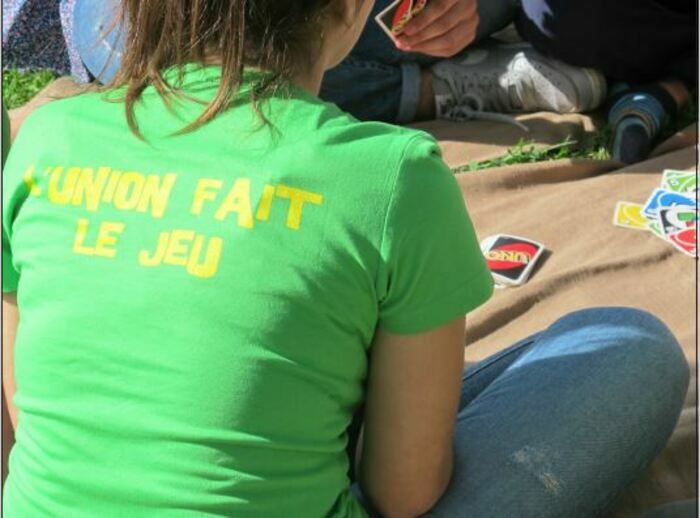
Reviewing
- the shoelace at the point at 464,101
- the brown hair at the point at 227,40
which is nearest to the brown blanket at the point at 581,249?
the shoelace at the point at 464,101

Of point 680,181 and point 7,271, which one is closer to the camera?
point 7,271

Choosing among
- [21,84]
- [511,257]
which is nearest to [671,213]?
[511,257]

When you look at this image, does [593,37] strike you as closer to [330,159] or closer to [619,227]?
[619,227]

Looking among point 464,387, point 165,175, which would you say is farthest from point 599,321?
point 165,175

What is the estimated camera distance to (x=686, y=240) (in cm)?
258

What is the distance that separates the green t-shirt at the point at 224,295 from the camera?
119 centimetres

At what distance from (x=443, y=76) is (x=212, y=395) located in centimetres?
235

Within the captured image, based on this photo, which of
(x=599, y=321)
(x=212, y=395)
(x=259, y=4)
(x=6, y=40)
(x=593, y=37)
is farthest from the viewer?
(x=6, y=40)

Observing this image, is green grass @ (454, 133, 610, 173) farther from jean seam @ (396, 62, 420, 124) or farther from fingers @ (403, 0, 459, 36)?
fingers @ (403, 0, 459, 36)

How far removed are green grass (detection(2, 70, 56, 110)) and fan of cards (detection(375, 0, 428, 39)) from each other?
69.0 inches

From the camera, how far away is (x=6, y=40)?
3.92 meters

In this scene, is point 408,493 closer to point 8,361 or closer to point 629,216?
point 8,361

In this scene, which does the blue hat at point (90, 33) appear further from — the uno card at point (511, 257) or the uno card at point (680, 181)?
the uno card at point (680, 181)

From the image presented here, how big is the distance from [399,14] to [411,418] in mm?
1317
